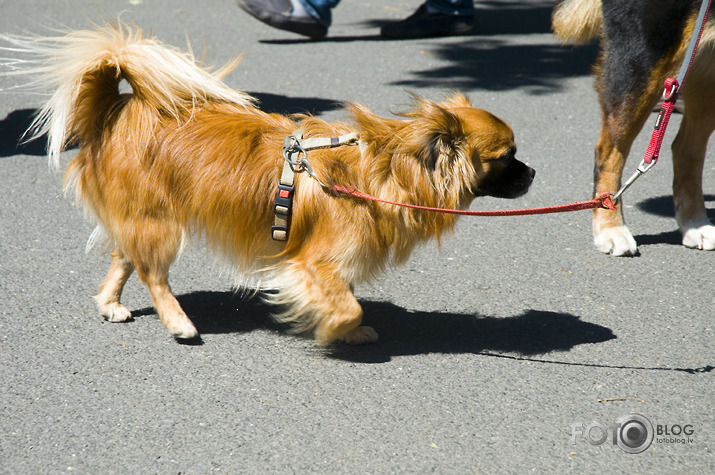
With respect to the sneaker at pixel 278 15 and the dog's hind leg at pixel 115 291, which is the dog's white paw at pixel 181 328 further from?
the sneaker at pixel 278 15

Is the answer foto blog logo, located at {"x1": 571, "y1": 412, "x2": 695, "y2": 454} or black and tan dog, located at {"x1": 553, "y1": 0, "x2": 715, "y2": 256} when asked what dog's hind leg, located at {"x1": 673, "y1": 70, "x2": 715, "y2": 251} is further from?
foto blog logo, located at {"x1": 571, "y1": 412, "x2": 695, "y2": 454}

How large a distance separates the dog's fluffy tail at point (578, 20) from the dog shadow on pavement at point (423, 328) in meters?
2.01

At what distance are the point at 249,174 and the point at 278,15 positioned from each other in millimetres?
5624

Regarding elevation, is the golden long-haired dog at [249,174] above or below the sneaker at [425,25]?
above

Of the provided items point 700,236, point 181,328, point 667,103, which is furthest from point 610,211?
point 181,328

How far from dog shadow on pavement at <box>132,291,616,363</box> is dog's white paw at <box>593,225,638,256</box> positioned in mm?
816

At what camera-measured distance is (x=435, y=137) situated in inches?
116

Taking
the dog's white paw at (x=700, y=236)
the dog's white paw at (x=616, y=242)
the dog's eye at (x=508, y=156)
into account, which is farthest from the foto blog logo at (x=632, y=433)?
the dog's white paw at (x=700, y=236)

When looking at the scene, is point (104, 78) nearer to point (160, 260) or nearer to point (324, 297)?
point (160, 260)

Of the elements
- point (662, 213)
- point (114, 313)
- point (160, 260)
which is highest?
point (160, 260)

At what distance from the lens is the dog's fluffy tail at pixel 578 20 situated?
14.6 feet

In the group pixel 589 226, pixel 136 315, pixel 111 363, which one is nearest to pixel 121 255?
pixel 136 315

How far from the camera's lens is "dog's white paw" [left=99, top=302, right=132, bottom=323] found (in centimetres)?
347

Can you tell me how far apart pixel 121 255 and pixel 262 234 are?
0.81 metres
